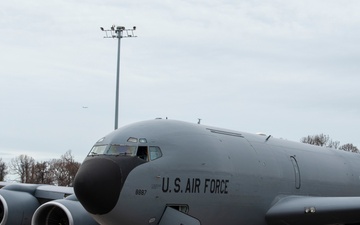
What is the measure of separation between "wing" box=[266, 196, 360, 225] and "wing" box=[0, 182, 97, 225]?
17.7 ft

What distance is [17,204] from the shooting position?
70.4 feet

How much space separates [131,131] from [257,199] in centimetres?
450

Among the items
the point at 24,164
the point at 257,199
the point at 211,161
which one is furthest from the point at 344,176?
the point at 24,164

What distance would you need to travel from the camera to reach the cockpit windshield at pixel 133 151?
15.6 meters

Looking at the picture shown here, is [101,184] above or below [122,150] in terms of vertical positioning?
below

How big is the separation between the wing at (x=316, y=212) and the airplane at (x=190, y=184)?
0.09ft

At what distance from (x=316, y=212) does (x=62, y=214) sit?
7.38 meters

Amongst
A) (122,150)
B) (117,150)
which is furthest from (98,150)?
(122,150)

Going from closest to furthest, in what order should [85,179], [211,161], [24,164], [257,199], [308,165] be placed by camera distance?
[85,179] → [211,161] → [257,199] → [308,165] → [24,164]

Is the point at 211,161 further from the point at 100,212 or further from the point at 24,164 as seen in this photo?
the point at 24,164

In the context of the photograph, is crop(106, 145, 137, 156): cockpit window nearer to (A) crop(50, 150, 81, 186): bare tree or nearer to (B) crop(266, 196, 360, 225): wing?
(B) crop(266, 196, 360, 225): wing

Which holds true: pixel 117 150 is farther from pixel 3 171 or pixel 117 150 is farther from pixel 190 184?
pixel 3 171

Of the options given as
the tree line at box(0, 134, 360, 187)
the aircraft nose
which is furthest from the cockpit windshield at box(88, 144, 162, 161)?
the tree line at box(0, 134, 360, 187)

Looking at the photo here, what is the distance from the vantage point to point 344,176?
24.3 meters
